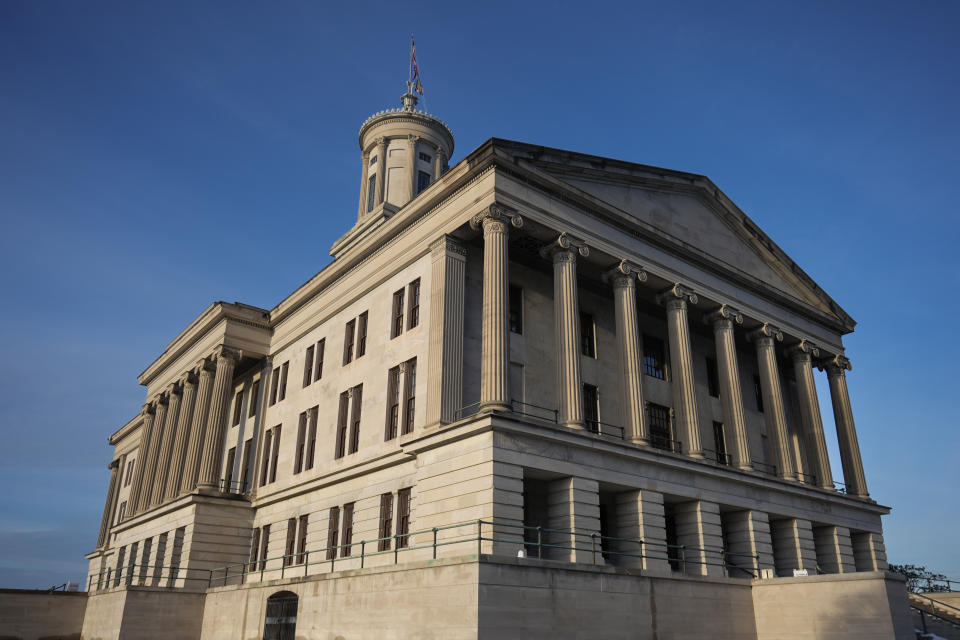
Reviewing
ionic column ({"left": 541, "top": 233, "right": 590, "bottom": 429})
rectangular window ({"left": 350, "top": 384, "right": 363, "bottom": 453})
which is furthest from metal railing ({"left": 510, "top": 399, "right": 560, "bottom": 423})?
rectangular window ({"left": 350, "top": 384, "right": 363, "bottom": 453})

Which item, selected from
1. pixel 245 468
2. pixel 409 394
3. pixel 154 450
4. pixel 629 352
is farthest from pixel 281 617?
pixel 154 450

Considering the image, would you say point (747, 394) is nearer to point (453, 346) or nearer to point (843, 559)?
point (843, 559)

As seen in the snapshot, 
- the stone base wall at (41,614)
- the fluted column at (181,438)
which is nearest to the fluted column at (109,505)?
the fluted column at (181,438)

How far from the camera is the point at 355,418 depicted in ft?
120

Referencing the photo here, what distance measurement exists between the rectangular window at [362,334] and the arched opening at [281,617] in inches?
505

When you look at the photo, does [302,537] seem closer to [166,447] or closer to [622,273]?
[166,447]

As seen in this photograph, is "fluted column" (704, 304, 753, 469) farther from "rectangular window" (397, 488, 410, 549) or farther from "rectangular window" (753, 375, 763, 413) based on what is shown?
"rectangular window" (397, 488, 410, 549)

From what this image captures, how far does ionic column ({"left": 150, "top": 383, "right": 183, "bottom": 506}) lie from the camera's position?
49.3m

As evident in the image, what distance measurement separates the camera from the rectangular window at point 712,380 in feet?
135

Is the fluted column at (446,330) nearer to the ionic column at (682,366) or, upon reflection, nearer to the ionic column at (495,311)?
the ionic column at (495,311)

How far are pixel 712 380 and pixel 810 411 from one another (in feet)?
18.8

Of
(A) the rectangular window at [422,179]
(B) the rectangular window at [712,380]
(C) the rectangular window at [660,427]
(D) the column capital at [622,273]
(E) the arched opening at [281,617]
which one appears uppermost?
(A) the rectangular window at [422,179]

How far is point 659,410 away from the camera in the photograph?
37.8 m

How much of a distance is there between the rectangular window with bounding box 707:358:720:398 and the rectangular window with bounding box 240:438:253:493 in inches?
1085
